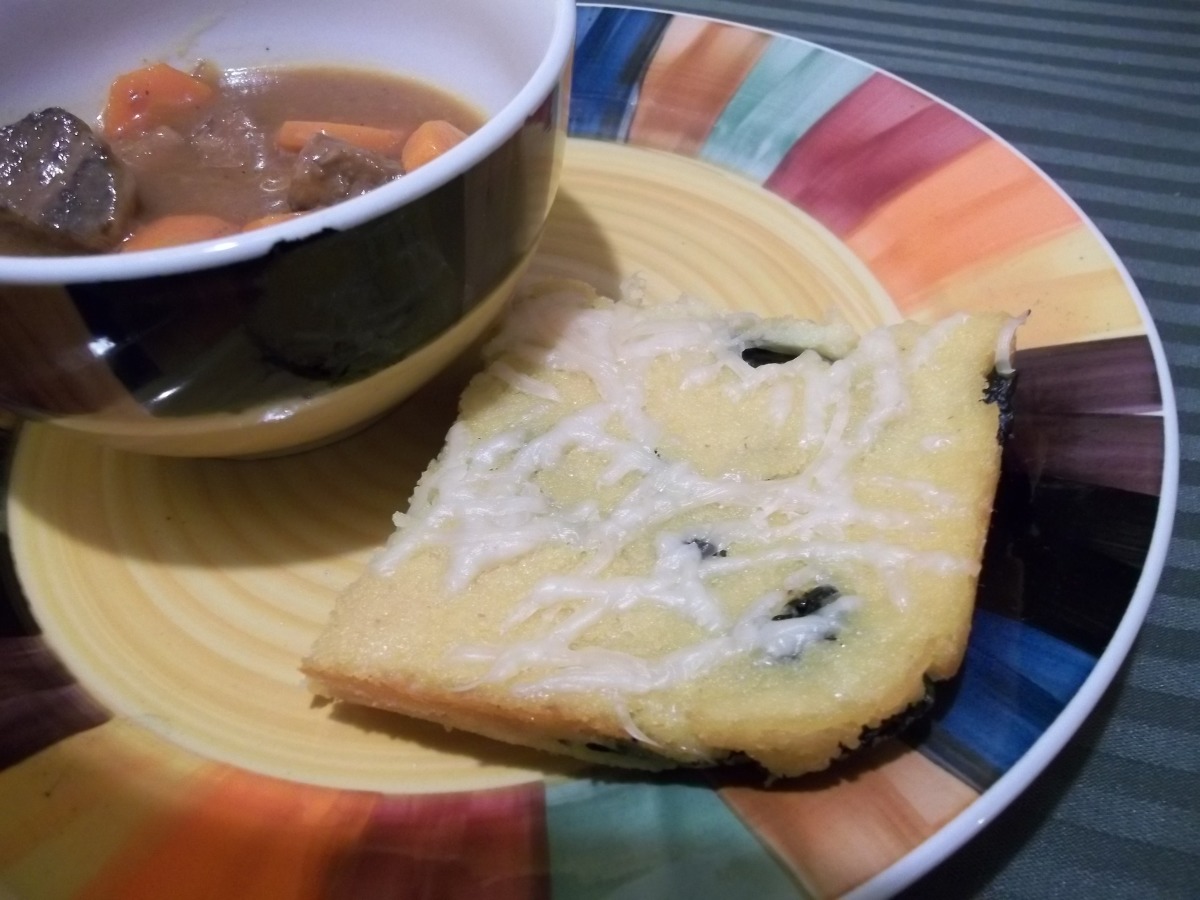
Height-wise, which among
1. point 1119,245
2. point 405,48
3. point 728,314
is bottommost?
point 728,314

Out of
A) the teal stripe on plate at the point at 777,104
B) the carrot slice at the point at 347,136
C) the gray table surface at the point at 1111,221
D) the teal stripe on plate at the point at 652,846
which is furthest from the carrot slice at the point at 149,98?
the gray table surface at the point at 1111,221

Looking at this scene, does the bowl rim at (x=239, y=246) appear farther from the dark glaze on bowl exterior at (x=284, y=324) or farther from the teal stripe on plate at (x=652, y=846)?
the teal stripe on plate at (x=652, y=846)

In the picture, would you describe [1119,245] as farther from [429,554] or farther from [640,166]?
[429,554]

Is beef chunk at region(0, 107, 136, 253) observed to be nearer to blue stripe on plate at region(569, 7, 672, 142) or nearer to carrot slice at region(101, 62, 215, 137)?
carrot slice at region(101, 62, 215, 137)

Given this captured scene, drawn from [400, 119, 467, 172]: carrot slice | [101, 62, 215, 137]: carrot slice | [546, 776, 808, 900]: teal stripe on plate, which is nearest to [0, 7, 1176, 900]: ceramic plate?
[546, 776, 808, 900]: teal stripe on plate

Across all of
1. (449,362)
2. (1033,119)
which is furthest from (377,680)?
(1033,119)

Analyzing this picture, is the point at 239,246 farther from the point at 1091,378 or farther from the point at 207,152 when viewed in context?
the point at 1091,378
